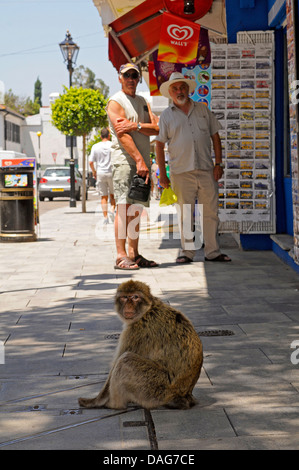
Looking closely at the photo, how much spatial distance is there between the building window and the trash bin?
196 ft

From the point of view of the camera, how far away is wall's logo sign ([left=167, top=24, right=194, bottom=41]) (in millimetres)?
10344

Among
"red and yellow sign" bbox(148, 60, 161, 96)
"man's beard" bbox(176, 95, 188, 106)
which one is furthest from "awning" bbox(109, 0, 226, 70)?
"man's beard" bbox(176, 95, 188, 106)

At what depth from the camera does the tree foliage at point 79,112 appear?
23.2 metres

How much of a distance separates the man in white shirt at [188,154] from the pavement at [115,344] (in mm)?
670

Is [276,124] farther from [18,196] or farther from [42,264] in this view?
[18,196]

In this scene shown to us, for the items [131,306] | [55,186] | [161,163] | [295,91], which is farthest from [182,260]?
[55,186]

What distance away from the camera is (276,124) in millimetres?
10609

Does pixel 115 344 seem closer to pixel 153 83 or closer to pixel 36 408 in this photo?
pixel 36 408

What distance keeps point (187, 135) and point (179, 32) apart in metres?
1.81

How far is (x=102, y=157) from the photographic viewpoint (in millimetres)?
16000

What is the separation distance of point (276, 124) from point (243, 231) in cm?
155

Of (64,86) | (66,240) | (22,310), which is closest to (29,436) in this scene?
(22,310)

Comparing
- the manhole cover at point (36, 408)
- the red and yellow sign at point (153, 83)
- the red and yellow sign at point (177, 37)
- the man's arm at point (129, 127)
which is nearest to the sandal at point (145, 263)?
the man's arm at point (129, 127)

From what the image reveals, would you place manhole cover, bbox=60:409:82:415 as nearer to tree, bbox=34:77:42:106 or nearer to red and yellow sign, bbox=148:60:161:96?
red and yellow sign, bbox=148:60:161:96
